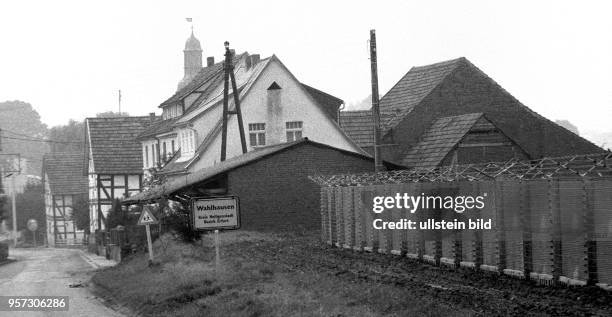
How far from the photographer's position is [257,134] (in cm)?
6166

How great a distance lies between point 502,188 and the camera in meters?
21.8

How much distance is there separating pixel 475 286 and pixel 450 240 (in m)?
4.95

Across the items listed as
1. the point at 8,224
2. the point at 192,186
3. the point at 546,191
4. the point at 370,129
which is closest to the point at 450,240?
the point at 546,191

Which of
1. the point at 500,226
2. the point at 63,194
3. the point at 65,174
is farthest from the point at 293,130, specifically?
the point at 65,174

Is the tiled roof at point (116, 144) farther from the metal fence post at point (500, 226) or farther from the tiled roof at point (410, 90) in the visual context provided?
the metal fence post at point (500, 226)

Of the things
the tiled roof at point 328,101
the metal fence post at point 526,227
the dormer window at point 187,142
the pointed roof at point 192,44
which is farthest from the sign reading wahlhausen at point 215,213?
the pointed roof at point 192,44

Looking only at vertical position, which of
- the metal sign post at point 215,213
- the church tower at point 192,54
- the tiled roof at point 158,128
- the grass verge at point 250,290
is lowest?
the grass verge at point 250,290

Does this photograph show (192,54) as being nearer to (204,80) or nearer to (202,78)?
(202,78)

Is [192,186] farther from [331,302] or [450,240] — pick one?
[331,302]

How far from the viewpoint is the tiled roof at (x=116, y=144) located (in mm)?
80062

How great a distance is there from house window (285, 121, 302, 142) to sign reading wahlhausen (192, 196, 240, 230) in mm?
37223

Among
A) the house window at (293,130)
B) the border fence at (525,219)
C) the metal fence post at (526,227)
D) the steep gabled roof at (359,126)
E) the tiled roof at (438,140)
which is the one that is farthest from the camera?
the steep gabled roof at (359,126)

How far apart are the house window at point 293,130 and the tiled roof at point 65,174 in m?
41.3

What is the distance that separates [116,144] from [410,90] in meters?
27.6
